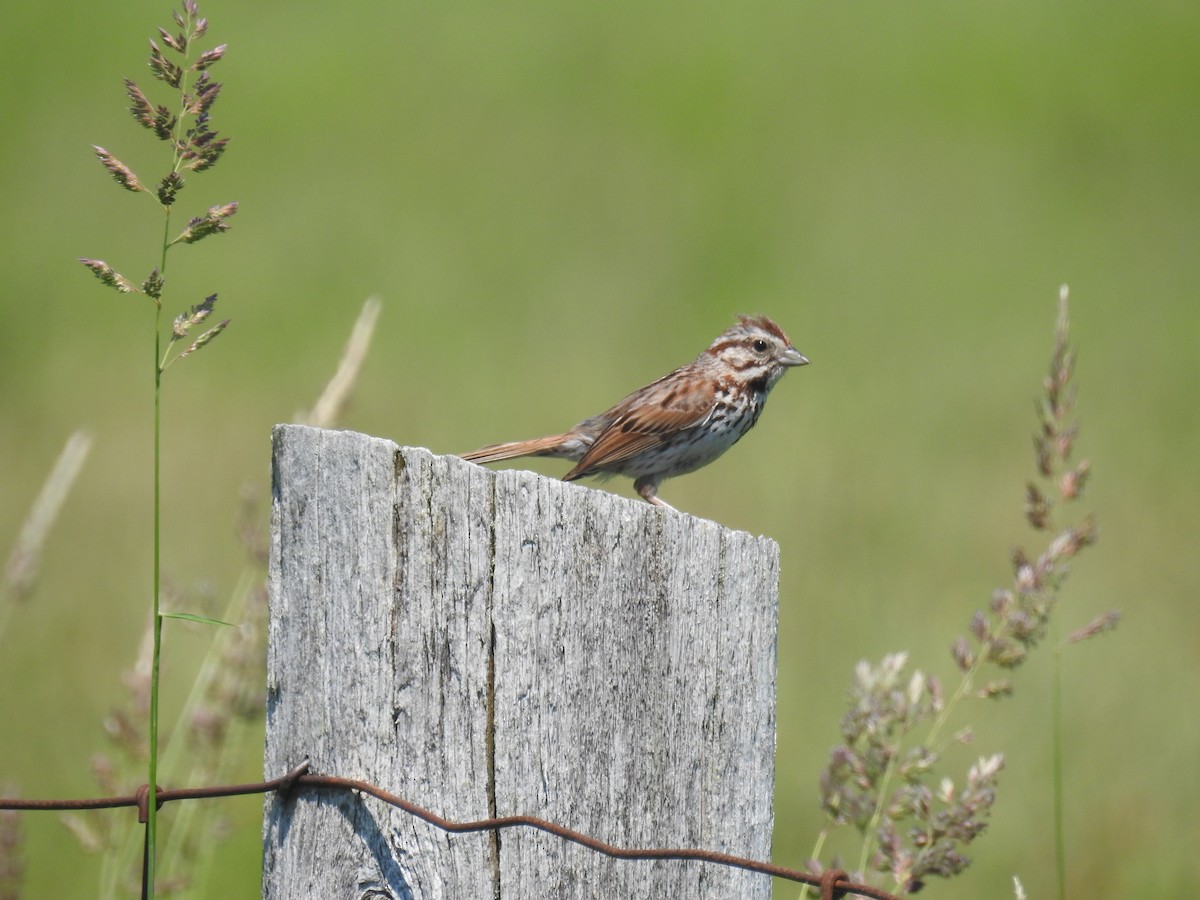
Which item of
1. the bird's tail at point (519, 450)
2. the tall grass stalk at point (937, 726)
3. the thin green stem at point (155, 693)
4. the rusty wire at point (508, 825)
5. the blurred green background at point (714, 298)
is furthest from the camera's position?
the blurred green background at point (714, 298)

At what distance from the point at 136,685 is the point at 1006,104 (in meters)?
14.5

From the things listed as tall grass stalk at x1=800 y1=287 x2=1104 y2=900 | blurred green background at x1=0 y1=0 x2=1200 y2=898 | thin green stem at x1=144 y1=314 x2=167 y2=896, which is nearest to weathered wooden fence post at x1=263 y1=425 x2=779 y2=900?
thin green stem at x1=144 y1=314 x2=167 y2=896

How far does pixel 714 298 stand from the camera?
1216 centimetres

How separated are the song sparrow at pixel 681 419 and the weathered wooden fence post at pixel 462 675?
272 centimetres

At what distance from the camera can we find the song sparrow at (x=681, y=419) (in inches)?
205

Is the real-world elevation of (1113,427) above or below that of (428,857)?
above

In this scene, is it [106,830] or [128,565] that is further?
[128,565]

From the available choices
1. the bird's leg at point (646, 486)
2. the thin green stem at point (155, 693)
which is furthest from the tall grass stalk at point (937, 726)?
the bird's leg at point (646, 486)

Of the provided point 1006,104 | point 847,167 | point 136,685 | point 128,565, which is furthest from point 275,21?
point 136,685

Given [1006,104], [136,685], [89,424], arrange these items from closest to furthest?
[136,685] < [89,424] < [1006,104]

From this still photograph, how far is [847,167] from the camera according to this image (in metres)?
14.9

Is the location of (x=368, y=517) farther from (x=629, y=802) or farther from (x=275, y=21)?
(x=275, y=21)

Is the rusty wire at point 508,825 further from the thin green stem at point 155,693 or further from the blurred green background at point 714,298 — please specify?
the blurred green background at point 714,298

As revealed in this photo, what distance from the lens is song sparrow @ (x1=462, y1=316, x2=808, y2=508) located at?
5199 mm
